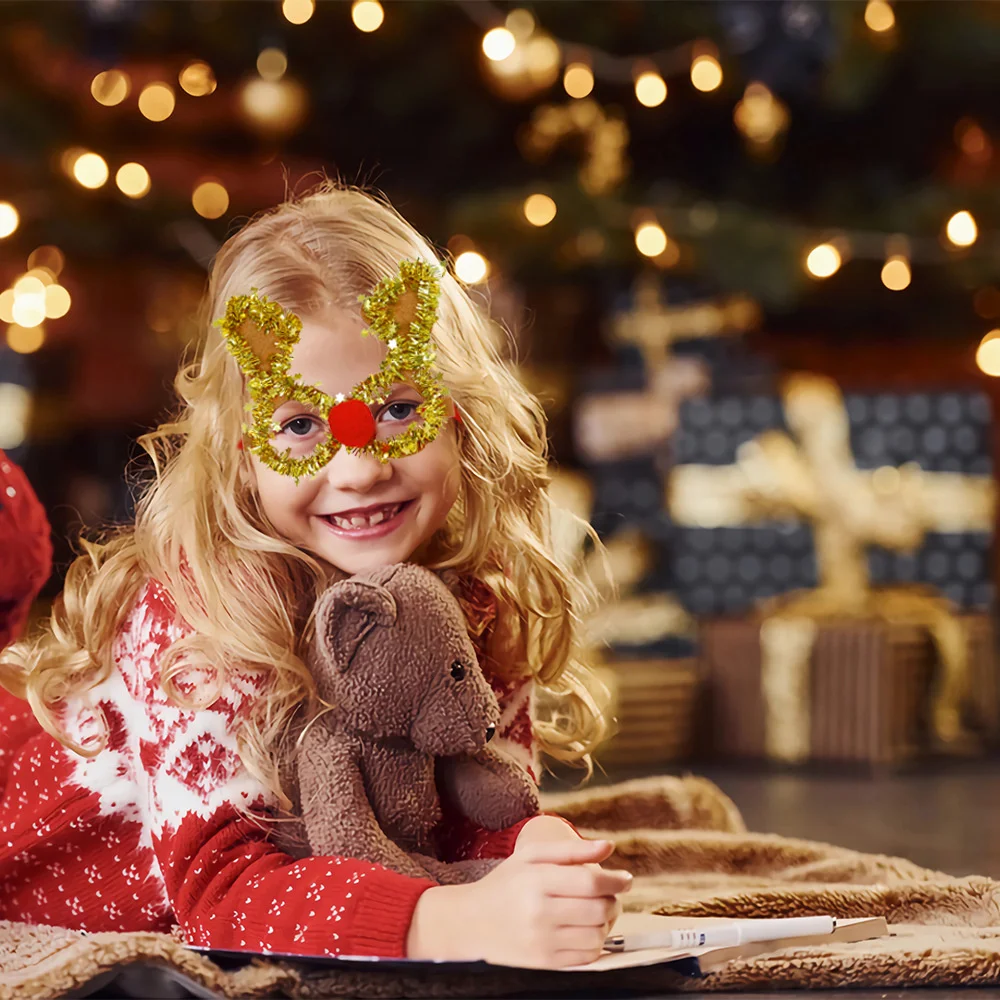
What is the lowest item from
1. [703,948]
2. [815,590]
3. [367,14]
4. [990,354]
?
[703,948]

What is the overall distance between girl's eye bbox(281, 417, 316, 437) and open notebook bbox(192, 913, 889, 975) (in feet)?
1.06

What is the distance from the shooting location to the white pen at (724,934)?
94cm

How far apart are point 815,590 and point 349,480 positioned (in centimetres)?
161

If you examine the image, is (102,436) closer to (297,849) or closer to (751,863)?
(751,863)

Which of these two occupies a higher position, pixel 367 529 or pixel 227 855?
pixel 367 529

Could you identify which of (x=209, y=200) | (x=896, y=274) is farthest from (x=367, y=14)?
(x=896, y=274)

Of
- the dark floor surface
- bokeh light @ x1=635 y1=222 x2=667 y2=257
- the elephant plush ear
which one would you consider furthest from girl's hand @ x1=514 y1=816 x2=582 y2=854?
bokeh light @ x1=635 y1=222 x2=667 y2=257

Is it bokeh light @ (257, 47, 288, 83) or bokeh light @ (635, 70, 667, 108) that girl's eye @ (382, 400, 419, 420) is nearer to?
bokeh light @ (635, 70, 667, 108)

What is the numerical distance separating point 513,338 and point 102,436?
92.0 inches

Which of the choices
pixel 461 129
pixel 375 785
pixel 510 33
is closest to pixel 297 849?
pixel 375 785

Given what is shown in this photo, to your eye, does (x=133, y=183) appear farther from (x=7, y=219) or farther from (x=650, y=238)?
(x=650, y=238)

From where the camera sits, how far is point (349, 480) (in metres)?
0.98

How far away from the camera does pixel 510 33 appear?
2.45 meters

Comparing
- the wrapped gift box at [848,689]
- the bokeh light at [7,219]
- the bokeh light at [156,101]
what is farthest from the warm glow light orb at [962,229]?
the bokeh light at [7,219]
